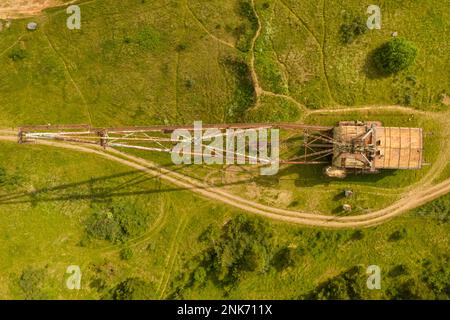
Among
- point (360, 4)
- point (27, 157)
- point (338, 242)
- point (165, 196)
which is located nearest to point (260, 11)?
point (360, 4)

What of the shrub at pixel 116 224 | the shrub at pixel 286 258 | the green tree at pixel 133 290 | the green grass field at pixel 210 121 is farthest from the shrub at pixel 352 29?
the green tree at pixel 133 290

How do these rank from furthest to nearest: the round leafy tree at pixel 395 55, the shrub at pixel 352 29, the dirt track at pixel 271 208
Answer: the dirt track at pixel 271 208 → the shrub at pixel 352 29 → the round leafy tree at pixel 395 55

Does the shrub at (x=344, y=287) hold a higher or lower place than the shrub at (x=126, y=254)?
lower

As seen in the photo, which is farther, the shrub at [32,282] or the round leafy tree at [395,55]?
the shrub at [32,282]

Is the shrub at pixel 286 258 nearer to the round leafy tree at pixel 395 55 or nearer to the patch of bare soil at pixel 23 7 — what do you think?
the round leafy tree at pixel 395 55
